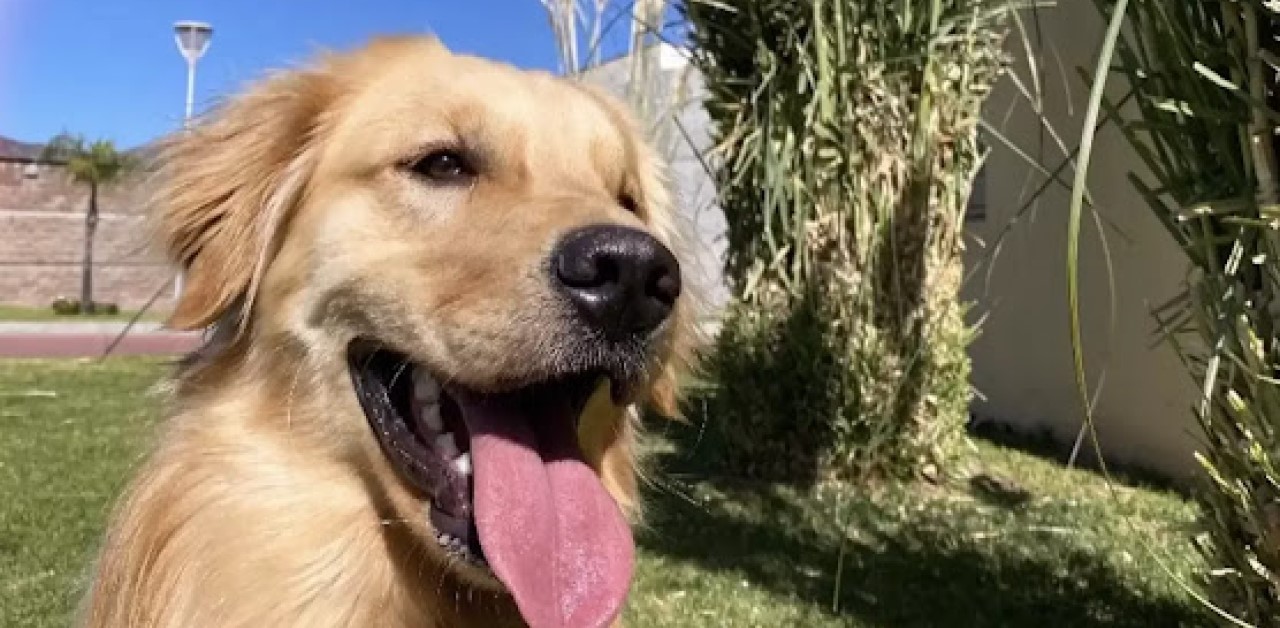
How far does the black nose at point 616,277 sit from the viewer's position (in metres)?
2.18

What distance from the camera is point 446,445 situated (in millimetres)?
2422

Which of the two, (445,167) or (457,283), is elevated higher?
(445,167)

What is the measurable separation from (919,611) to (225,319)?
2.73m

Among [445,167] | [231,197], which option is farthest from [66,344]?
[445,167]

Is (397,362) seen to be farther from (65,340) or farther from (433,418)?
(65,340)

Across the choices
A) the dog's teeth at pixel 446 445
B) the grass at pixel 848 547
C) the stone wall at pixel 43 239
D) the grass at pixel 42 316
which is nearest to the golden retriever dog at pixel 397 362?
the dog's teeth at pixel 446 445

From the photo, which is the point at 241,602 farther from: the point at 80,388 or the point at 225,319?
the point at 80,388

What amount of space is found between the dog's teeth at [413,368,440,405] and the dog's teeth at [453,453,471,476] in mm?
134

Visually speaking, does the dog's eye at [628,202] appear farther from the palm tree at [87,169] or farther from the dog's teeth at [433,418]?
the palm tree at [87,169]

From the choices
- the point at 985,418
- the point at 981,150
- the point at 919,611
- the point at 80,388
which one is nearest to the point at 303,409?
the point at 919,611

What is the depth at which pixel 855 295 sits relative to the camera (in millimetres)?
6191

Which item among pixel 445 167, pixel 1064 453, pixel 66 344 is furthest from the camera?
pixel 66 344

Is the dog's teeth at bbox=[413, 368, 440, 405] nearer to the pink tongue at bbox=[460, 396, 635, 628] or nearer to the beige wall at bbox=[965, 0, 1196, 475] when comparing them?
the pink tongue at bbox=[460, 396, 635, 628]

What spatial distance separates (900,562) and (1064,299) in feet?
12.6
